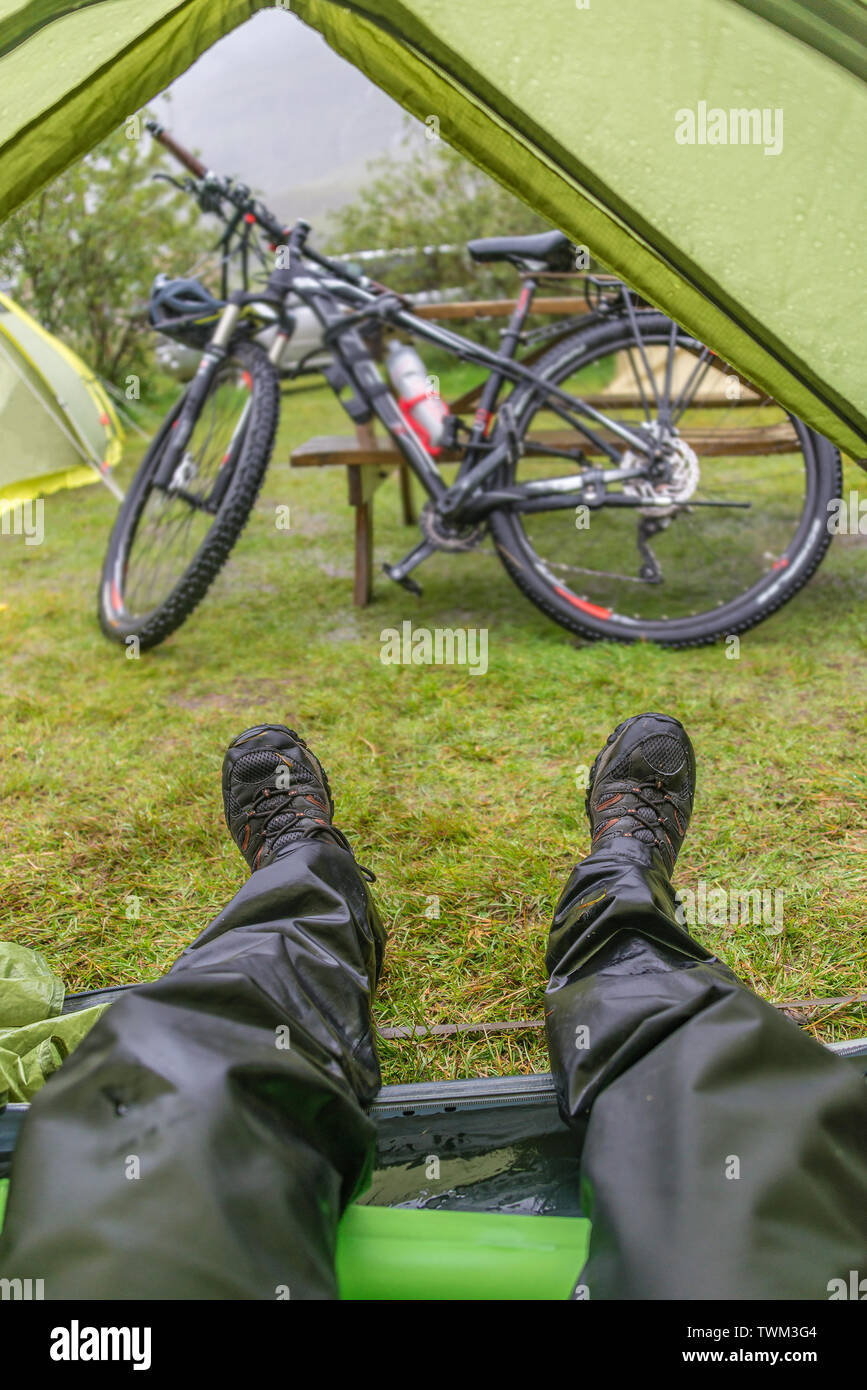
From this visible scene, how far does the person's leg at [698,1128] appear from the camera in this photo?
723 millimetres

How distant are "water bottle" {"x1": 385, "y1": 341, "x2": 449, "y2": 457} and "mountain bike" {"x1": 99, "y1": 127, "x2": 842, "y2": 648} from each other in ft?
0.04

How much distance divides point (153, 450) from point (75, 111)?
147 centimetres

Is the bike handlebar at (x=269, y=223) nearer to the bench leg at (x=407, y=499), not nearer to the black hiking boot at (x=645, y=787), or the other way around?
the bench leg at (x=407, y=499)

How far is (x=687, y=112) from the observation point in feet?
3.87

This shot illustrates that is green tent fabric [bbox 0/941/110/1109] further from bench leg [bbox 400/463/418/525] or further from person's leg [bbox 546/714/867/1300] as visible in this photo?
bench leg [bbox 400/463/418/525]

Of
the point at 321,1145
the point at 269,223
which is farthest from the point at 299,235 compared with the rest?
the point at 321,1145

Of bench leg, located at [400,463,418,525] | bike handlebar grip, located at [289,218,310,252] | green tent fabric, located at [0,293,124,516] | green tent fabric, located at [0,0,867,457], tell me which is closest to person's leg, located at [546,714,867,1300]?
green tent fabric, located at [0,0,867,457]

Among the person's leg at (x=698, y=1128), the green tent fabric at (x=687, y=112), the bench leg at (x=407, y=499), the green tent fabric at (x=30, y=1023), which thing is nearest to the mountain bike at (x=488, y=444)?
the bench leg at (x=407, y=499)

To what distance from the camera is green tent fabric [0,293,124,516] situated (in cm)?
387

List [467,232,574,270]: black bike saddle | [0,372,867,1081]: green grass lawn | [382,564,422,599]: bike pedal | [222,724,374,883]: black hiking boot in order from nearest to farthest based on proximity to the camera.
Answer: [222,724,374,883]: black hiking boot < [0,372,867,1081]: green grass lawn < [467,232,574,270]: black bike saddle < [382,564,422,599]: bike pedal

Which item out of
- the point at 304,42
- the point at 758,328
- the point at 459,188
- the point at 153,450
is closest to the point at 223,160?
the point at 304,42

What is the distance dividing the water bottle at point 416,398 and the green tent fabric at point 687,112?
49.8 inches

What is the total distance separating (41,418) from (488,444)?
2464mm

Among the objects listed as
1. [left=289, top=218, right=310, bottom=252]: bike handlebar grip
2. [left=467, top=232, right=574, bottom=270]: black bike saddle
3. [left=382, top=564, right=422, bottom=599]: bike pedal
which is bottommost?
[left=382, top=564, right=422, bottom=599]: bike pedal
